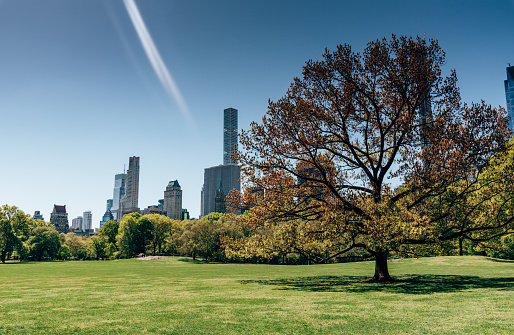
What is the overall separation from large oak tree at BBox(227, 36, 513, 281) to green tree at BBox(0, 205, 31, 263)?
3022 inches

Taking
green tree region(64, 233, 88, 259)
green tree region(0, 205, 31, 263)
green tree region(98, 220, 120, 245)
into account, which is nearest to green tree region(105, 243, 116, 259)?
green tree region(98, 220, 120, 245)

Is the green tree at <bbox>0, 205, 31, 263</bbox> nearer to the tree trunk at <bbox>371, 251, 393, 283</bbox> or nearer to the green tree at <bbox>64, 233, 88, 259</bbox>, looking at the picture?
the green tree at <bbox>64, 233, 88, 259</bbox>

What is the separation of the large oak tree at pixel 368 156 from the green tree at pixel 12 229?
252ft

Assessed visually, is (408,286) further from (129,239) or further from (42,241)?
(42,241)

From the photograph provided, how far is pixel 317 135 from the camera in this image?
64.7ft

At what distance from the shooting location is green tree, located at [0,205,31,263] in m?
76.9

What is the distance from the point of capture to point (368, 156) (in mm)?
20203

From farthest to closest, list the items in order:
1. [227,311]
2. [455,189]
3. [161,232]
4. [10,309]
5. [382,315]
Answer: [161,232] → [455,189] → [10,309] → [227,311] → [382,315]

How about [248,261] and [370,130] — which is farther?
[248,261]

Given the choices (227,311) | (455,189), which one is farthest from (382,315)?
(455,189)

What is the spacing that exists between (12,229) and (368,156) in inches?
3348

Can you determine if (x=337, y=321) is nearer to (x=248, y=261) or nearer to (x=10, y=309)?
(x=10, y=309)

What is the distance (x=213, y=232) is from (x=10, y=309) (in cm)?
6160

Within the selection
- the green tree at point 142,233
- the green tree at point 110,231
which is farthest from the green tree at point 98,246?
the green tree at point 142,233
